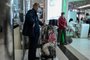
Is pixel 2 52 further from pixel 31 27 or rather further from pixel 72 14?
pixel 72 14

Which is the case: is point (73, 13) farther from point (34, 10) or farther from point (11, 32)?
point (11, 32)

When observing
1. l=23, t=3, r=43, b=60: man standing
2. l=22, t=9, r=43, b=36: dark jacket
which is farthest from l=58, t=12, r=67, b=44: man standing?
l=22, t=9, r=43, b=36: dark jacket

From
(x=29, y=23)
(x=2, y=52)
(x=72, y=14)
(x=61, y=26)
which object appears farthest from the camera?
(x=72, y=14)

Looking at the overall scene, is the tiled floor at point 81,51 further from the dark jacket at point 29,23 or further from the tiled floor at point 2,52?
the tiled floor at point 2,52

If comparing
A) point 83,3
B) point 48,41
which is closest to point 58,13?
point 83,3

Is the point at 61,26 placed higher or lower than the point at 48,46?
higher

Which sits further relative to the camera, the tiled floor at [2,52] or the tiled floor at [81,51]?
the tiled floor at [81,51]

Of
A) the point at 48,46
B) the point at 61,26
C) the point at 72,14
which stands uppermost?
the point at 72,14

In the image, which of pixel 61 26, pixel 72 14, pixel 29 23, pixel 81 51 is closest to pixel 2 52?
pixel 29 23

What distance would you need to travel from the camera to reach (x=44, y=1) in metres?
11.6

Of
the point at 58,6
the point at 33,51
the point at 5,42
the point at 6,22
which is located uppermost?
the point at 58,6

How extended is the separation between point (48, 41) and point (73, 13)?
8.75m

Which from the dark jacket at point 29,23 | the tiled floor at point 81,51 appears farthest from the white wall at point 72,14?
the dark jacket at point 29,23

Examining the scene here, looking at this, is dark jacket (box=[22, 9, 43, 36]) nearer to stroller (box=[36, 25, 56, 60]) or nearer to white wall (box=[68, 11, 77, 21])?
stroller (box=[36, 25, 56, 60])
